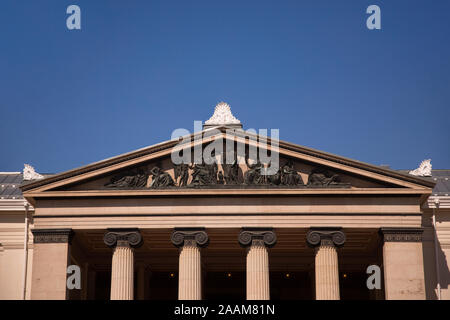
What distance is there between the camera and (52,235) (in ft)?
204

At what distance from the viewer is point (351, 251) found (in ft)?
227

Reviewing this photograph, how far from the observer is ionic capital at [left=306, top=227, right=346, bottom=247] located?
2425 inches

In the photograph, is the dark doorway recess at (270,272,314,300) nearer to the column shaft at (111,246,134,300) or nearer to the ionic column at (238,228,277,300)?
the ionic column at (238,228,277,300)

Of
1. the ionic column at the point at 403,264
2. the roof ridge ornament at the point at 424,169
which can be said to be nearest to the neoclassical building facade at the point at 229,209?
the ionic column at the point at 403,264

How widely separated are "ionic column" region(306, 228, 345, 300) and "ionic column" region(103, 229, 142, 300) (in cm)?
1207

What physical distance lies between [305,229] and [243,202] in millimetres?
4650

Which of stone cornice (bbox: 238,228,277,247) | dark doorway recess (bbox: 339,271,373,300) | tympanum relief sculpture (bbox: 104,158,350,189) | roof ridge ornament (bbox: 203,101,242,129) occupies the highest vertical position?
roof ridge ornament (bbox: 203,101,242,129)

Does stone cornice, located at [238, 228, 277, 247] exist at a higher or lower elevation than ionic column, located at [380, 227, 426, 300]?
higher

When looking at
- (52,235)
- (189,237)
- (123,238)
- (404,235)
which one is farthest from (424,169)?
(52,235)

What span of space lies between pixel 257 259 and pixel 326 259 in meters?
4.67

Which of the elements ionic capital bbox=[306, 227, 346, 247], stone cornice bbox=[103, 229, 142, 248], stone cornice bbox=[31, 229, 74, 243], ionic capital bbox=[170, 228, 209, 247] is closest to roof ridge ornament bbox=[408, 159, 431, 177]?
ionic capital bbox=[306, 227, 346, 247]

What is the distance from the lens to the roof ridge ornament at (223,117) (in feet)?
244

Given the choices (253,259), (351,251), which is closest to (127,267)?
(253,259)
